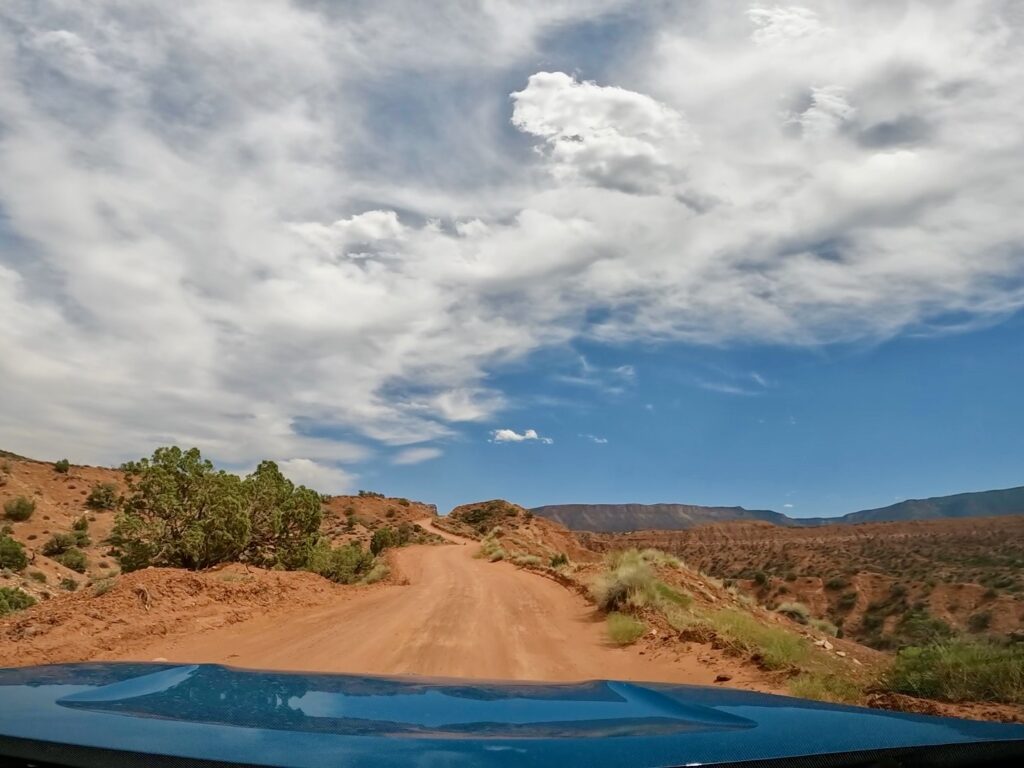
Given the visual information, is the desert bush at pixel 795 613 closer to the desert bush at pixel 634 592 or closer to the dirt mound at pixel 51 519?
the desert bush at pixel 634 592

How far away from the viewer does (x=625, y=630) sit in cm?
1459

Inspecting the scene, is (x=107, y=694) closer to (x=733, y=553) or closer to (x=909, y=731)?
(x=909, y=731)

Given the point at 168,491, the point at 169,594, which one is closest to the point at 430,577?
the point at 168,491

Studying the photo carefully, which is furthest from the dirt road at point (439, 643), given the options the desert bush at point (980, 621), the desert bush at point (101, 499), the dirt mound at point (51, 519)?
the desert bush at point (101, 499)

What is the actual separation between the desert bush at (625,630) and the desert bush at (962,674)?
18.8 ft

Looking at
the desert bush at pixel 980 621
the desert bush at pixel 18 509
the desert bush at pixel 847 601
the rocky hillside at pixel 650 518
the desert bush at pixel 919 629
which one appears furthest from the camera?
the rocky hillside at pixel 650 518

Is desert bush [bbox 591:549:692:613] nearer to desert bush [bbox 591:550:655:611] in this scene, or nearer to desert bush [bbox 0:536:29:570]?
desert bush [bbox 591:550:655:611]

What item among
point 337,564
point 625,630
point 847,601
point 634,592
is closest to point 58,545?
point 337,564

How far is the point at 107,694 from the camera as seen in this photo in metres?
4.25

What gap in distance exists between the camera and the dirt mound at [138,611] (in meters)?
12.3

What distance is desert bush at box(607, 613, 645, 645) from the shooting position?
14375 millimetres

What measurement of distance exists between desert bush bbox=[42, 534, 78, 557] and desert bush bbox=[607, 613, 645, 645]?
33.3 meters

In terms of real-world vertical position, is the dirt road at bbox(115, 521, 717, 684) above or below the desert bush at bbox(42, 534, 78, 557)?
below

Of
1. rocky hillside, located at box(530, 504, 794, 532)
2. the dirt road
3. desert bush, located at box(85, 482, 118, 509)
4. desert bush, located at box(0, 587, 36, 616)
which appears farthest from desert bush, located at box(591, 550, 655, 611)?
rocky hillside, located at box(530, 504, 794, 532)
